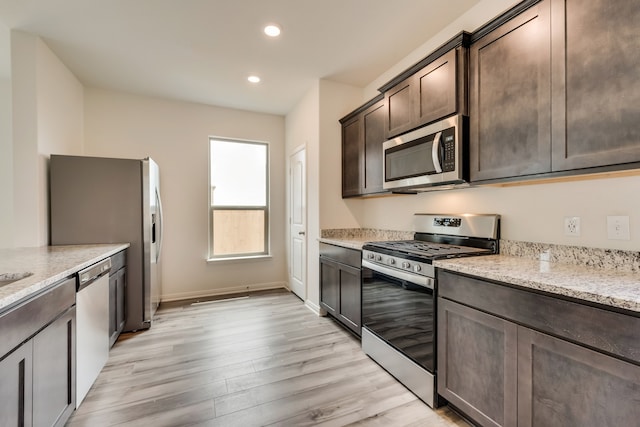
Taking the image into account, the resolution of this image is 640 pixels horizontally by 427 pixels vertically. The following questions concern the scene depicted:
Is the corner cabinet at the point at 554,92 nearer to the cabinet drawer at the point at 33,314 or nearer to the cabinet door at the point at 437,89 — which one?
the cabinet door at the point at 437,89

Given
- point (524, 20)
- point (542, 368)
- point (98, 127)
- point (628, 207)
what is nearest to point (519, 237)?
point (628, 207)

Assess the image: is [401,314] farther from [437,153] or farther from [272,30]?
[272,30]

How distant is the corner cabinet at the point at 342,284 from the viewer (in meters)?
2.56

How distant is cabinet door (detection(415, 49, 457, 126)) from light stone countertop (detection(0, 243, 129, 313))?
2.48 meters

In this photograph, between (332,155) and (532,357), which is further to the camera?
(332,155)

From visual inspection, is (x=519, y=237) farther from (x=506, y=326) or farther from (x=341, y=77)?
(x=341, y=77)

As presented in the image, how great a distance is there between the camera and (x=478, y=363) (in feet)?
4.85

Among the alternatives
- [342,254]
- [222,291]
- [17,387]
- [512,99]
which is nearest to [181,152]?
[222,291]

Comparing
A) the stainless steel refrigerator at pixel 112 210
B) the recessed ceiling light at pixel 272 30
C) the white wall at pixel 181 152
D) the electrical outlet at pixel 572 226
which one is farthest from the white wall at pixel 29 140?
the electrical outlet at pixel 572 226

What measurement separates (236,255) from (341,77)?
2.90 m

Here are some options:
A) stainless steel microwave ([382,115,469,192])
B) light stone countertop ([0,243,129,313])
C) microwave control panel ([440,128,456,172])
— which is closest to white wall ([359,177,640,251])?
stainless steel microwave ([382,115,469,192])

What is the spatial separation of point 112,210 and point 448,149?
3.03m

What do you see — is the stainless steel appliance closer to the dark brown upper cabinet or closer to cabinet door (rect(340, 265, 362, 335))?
cabinet door (rect(340, 265, 362, 335))

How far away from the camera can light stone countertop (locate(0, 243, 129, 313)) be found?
118cm
